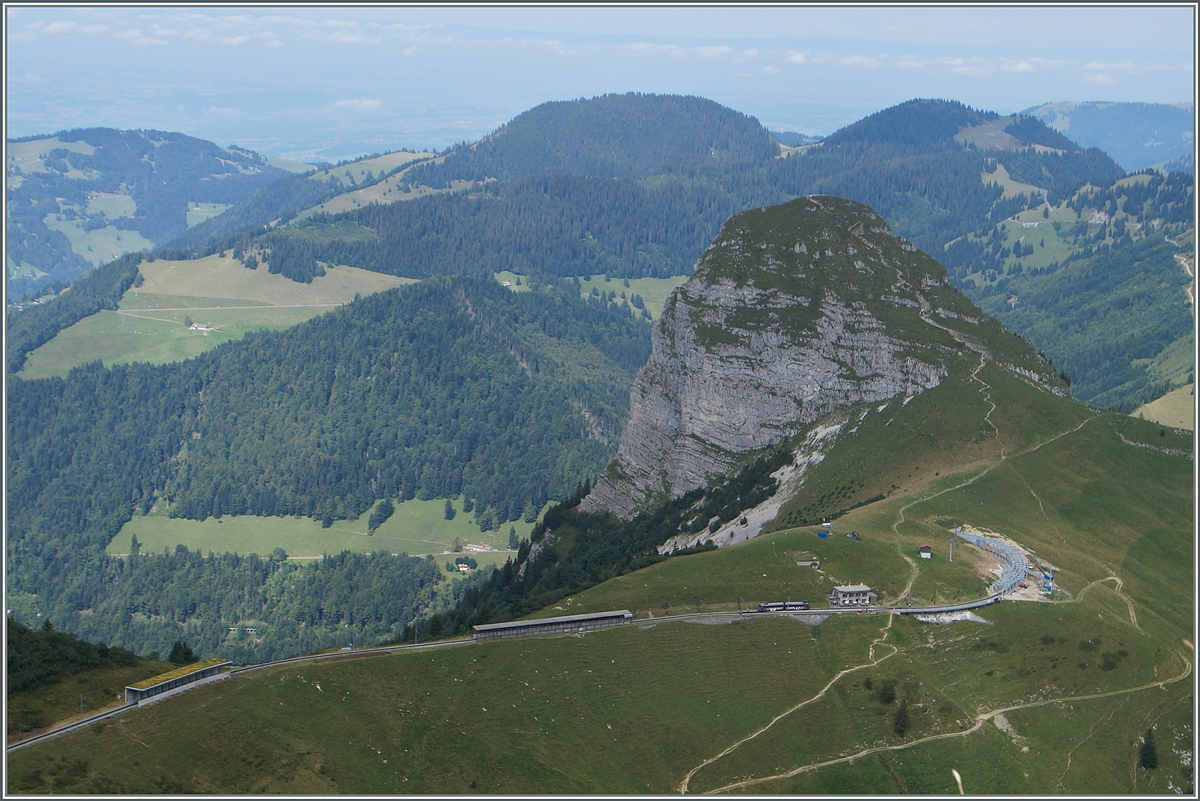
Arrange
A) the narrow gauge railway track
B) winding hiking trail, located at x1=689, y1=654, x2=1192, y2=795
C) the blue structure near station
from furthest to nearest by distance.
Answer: the blue structure near station, the narrow gauge railway track, winding hiking trail, located at x1=689, y1=654, x2=1192, y2=795

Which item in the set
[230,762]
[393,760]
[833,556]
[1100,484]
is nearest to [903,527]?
[833,556]

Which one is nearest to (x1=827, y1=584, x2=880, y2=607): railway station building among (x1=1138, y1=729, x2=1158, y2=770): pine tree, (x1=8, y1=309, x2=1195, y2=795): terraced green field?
(x1=8, y1=309, x2=1195, y2=795): terraced green field

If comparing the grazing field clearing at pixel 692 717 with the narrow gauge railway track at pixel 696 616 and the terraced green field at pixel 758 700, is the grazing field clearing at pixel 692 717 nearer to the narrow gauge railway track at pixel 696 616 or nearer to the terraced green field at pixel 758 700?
the terraced green field at pixel 758 700

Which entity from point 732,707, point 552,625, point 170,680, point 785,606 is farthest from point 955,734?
point 170,680

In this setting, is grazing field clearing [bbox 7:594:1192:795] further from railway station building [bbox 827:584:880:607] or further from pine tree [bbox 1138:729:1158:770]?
railway station building [bbox 827:584:880:607]

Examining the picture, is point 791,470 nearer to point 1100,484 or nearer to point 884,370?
point 884,370

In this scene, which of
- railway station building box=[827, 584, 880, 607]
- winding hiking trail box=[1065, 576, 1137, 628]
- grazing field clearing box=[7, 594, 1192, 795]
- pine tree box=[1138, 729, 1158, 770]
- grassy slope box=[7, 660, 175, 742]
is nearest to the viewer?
grassy slope box=[7, 660, 175, 742]
